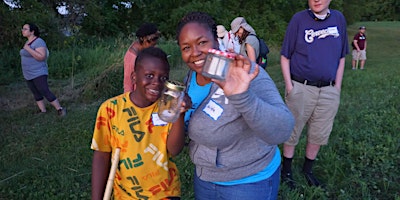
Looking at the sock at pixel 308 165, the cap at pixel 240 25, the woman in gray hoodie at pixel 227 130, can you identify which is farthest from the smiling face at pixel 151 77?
the cap at pixel 240 25

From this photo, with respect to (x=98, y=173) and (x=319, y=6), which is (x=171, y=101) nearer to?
(x=98, y=173)

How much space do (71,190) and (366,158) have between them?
3113 mm

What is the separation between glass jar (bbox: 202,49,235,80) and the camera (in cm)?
139

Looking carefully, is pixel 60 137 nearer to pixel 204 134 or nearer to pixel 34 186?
pixel 34 186

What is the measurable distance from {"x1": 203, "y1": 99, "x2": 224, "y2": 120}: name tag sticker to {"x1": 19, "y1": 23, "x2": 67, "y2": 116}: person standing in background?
5368mm

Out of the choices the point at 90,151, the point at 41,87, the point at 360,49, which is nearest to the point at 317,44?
the point at 90,151

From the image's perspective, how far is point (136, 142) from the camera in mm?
1966

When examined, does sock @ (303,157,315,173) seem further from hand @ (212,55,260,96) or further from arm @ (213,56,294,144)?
hand @ (212,55,260,96)

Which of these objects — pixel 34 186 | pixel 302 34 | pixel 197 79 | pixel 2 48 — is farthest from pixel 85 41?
pixel 197 79

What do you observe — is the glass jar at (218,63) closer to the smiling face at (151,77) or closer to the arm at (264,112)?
the arm at (264,112)

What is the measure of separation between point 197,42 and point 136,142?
24.4 inches

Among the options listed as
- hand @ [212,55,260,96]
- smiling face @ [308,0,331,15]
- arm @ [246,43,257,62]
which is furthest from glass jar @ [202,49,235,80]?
arm @ [246,43,257,62]

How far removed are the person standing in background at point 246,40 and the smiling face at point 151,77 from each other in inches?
120

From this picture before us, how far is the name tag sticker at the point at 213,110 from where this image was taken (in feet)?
5.47
